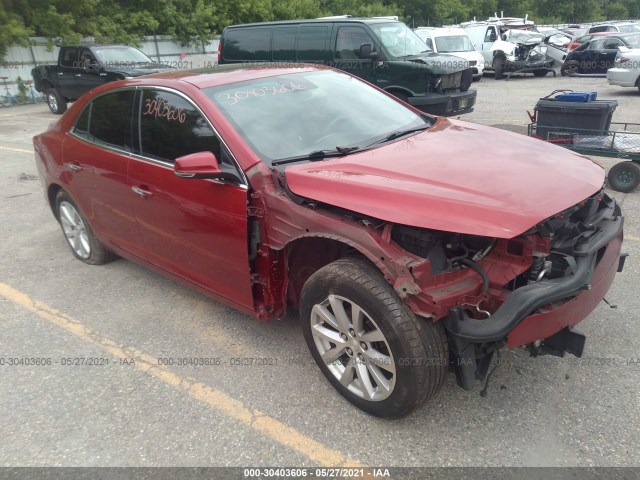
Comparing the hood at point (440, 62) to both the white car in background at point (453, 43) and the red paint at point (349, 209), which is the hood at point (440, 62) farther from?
the white car in background at point (453, 43)

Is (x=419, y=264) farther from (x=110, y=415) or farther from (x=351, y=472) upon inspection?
(x=110, y=415)

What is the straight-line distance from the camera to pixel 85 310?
3.98m

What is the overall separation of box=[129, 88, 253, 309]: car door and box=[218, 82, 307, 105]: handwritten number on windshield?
0.23 meters

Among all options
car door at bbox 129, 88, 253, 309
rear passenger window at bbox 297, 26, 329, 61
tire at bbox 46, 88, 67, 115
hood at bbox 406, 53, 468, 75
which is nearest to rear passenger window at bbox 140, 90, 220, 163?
car door at bbox 129, 88, 253, 309

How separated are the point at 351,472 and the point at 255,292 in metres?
1.17

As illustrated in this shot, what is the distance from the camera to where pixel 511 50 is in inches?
783

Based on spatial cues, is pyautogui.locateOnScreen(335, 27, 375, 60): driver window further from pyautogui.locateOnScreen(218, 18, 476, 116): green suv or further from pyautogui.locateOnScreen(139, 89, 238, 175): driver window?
pyautogui.locateOnScreen(139, 89, 238, 175): driver window

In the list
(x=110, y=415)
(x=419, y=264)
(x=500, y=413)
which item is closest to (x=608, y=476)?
(x=500, y=413)

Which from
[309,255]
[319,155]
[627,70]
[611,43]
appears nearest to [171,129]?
[319,155]

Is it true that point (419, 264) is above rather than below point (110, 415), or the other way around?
above

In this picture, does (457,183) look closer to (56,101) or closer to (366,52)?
(366,52)

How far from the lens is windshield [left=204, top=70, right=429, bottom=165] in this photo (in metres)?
3.11

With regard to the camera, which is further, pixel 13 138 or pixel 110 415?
pixel 13 138

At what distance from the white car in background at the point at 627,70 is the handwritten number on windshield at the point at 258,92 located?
45.3 feet
